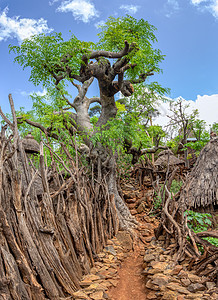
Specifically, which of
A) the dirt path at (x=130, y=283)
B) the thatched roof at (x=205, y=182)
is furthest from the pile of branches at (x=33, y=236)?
the thatched roof at (x=205, y=182)

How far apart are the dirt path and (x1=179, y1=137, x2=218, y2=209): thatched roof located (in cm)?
172

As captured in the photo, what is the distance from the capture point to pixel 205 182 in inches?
215

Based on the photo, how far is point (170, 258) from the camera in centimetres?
368

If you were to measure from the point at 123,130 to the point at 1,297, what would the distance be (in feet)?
14.6

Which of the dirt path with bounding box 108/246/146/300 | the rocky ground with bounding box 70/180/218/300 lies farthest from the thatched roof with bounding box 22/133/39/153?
the dirt path with bounding box 108/246/146/300

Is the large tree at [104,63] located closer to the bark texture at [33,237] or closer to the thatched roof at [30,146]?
the thatched roof at [30,146]

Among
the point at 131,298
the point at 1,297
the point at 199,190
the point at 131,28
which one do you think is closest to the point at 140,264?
the point at 131,298

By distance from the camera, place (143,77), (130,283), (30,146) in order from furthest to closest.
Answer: (143,77) < (30,146) < (130,283)

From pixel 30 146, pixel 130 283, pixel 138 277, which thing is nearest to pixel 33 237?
pixel 130 283

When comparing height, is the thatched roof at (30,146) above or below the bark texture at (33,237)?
above

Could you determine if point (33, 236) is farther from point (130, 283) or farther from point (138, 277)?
point (138, 277)

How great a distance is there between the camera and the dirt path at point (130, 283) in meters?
3.16

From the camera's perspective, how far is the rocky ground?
2.75 m

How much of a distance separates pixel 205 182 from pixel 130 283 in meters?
3.05
